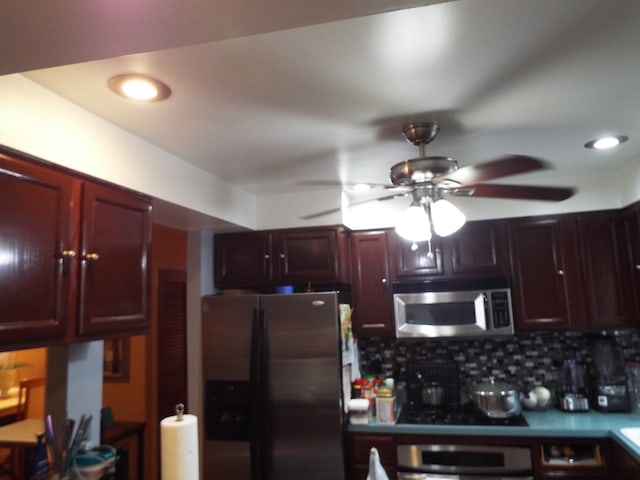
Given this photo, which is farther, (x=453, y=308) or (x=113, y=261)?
(x=453, y=308)

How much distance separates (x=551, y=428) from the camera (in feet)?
8.52

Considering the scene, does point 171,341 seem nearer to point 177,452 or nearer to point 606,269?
point 177,452

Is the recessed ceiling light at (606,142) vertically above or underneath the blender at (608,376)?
above

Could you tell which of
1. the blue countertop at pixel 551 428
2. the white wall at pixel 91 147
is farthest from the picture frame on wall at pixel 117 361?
the blue countertop at pixel 551 428

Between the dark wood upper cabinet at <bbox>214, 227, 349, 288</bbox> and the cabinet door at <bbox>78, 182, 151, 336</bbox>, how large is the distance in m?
1.25

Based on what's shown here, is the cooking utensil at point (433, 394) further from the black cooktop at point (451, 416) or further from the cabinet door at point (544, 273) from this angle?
the cabinet door at point (544, 273)

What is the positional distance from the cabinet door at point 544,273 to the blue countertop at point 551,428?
21.8 inches

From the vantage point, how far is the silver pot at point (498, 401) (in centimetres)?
278

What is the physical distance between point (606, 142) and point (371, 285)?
1639 millimetres

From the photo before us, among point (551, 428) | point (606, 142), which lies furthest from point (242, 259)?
point (606, 142)

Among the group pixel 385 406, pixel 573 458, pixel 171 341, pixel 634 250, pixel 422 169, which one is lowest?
pixel 573 458

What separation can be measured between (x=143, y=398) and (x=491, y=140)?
374cm

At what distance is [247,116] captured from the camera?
6.21 feet

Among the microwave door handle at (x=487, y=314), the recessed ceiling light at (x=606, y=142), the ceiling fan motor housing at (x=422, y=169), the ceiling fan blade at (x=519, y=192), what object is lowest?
the microwave door handle at (x=487, y=314)
